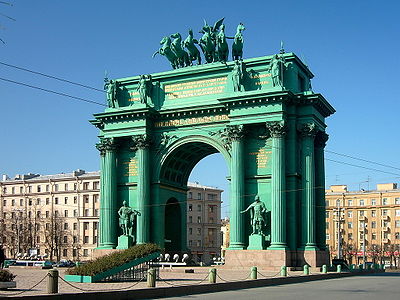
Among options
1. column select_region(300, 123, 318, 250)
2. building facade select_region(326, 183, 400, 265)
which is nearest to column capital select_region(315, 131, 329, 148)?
column select_region(300, 123, 318, 250)

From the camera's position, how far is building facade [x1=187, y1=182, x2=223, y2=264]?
11981 centimetres

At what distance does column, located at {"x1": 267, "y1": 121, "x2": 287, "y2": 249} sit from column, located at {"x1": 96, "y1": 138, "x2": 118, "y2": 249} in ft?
50.0

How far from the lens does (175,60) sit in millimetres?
56031

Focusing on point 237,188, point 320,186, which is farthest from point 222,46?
point 320,186

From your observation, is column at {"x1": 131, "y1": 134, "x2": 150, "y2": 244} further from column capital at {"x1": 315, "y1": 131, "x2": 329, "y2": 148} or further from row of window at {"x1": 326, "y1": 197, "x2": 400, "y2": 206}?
row of window at {"x1": 326, "y1": 197, "x2": 400, "y2": 206}

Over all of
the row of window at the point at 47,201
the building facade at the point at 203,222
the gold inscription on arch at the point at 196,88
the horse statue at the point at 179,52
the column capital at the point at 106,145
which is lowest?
the building facade at the point at 203,222

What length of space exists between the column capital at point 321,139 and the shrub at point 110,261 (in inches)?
863

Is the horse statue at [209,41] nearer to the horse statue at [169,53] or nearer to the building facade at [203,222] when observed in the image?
the horse statue at [169,53]

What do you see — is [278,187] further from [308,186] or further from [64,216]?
[64,216]

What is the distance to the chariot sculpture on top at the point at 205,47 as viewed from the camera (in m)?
53.6

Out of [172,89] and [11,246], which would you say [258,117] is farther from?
[11,246]

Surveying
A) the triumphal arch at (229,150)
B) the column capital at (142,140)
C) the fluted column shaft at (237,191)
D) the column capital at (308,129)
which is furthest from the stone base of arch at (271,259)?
the column capital at (142,140)

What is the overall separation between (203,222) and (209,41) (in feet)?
237

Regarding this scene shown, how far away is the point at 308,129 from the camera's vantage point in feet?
163
